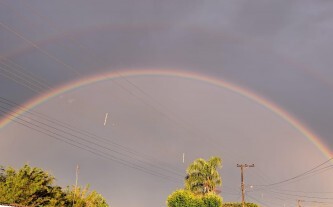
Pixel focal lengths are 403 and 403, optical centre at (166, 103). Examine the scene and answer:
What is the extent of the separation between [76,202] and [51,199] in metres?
5.17

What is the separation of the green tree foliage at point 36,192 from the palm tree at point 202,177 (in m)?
34.7

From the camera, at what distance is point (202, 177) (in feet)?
305

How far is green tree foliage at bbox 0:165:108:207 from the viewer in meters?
49.4

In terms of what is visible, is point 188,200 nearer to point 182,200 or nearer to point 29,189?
point 182,200

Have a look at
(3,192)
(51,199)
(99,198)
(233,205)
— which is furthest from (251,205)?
(3,192)

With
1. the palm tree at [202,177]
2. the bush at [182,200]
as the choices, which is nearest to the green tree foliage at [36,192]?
the bush at [182,200]

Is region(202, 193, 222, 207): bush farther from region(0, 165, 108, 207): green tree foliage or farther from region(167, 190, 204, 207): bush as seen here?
region(0, 165, 108, 207): green tree foliage

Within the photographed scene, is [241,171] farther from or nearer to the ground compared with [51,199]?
farther from the ground

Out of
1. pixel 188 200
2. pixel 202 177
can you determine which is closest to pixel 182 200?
pixel 188 200

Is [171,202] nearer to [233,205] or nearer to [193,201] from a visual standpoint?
[193,201]

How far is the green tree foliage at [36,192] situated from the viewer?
49375mm

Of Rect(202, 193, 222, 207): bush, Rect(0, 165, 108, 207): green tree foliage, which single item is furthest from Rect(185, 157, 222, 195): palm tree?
Rect(0, 165, 108, 207): green tree foliage

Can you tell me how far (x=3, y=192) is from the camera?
159 feet

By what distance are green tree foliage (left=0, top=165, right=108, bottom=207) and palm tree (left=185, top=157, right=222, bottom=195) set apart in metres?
34.7
